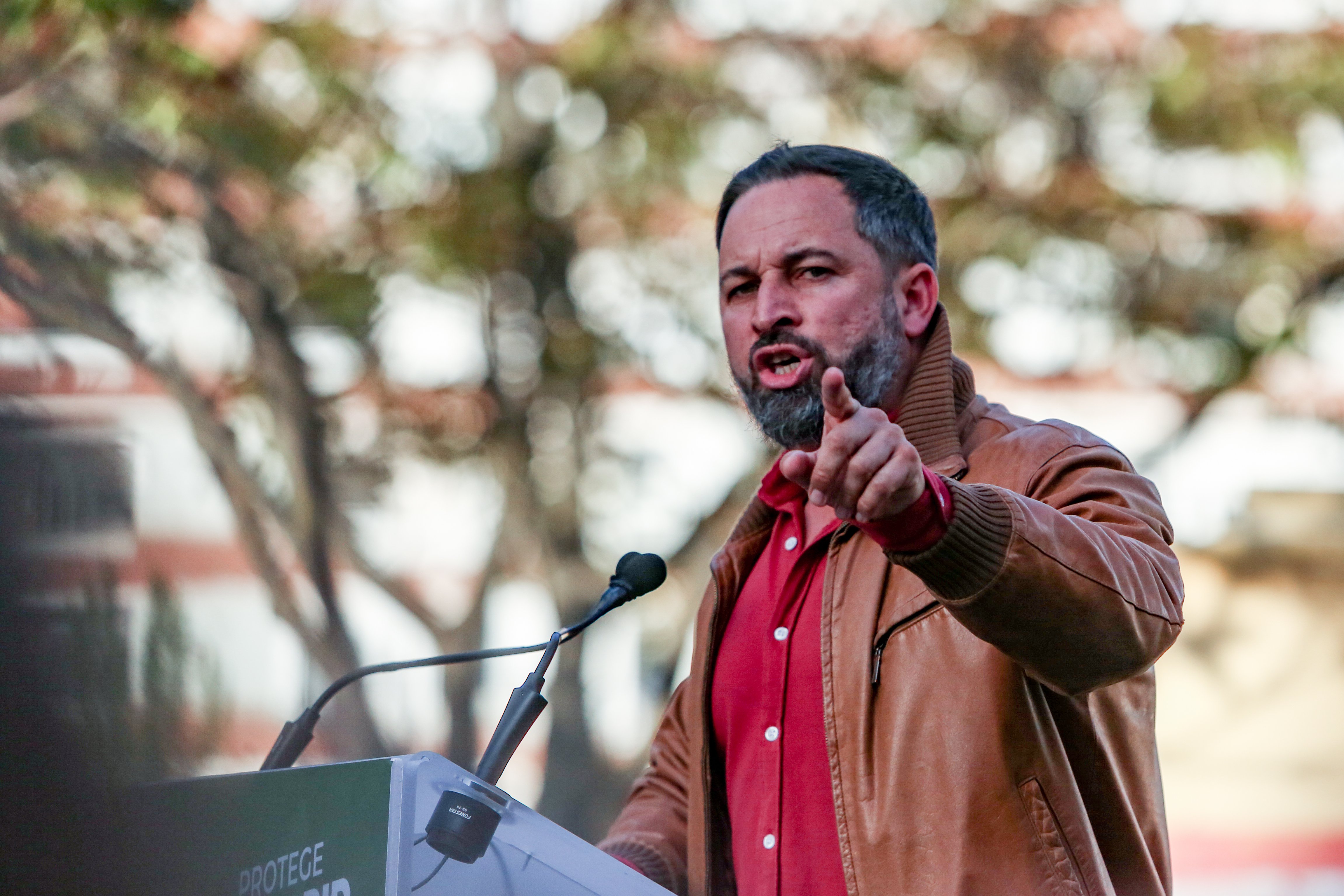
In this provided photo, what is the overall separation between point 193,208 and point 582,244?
7.30ft

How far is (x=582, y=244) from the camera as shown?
8.92m

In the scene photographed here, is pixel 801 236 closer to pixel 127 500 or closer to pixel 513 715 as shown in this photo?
pixel 513 715

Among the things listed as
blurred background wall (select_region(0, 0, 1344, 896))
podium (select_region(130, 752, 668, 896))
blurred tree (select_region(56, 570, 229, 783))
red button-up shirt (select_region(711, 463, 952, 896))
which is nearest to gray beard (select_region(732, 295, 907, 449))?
red button-up shirt (select_region(711, 463, 952, 896))

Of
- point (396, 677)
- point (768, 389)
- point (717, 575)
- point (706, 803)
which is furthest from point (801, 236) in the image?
point (396, 677)

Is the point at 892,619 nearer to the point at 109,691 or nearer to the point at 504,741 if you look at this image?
the point at 504,741

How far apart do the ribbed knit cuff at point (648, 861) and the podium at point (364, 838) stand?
A: 2.48 ft

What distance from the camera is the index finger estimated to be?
6.06 ft

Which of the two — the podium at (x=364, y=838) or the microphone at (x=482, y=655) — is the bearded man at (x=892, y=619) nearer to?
the microphone at (x=482, y=655)

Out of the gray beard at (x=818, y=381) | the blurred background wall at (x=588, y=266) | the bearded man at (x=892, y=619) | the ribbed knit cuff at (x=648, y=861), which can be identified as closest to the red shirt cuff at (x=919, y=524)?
the bearded man at (x=892, y=619)

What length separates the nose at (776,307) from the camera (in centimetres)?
279

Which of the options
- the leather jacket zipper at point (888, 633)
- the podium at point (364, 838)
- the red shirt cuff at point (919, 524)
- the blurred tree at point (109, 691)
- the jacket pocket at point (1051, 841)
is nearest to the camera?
the blurred tree at point (109, 691)

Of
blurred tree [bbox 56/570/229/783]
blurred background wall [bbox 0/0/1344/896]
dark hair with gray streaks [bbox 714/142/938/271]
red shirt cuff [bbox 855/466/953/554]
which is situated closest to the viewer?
blurred tree [bbox 56/570/229/783]

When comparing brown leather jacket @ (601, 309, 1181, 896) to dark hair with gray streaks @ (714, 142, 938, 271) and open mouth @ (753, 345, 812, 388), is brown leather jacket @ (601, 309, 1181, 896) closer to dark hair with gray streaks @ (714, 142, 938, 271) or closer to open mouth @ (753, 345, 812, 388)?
open mouth @ (753, 345, 812, 388)

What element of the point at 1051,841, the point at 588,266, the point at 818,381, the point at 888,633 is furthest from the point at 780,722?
the point at 588,266
